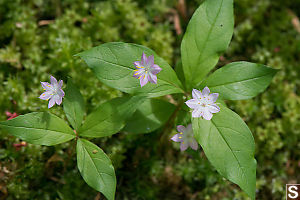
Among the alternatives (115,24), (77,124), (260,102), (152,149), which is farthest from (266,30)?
(77,124)

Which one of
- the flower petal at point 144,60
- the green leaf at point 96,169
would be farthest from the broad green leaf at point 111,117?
the flower petal at point 144,60

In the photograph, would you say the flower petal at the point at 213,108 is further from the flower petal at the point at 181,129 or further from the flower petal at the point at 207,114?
the flower petal at the point at 181,129

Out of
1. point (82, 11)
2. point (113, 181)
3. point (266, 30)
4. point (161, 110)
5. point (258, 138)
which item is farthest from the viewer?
point (266, 30)

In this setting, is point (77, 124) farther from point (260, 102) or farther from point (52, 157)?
point (260, 102)

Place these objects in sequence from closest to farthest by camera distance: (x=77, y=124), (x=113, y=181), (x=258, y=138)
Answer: (x=113, y=181) → (x=77, y=124) → (x=258, y=138)

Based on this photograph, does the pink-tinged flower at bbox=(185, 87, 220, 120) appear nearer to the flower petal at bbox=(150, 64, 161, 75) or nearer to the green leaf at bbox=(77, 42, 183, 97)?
the green leaf at bbox=(77, 42, 183, 97)

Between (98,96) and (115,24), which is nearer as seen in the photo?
(98,96)
